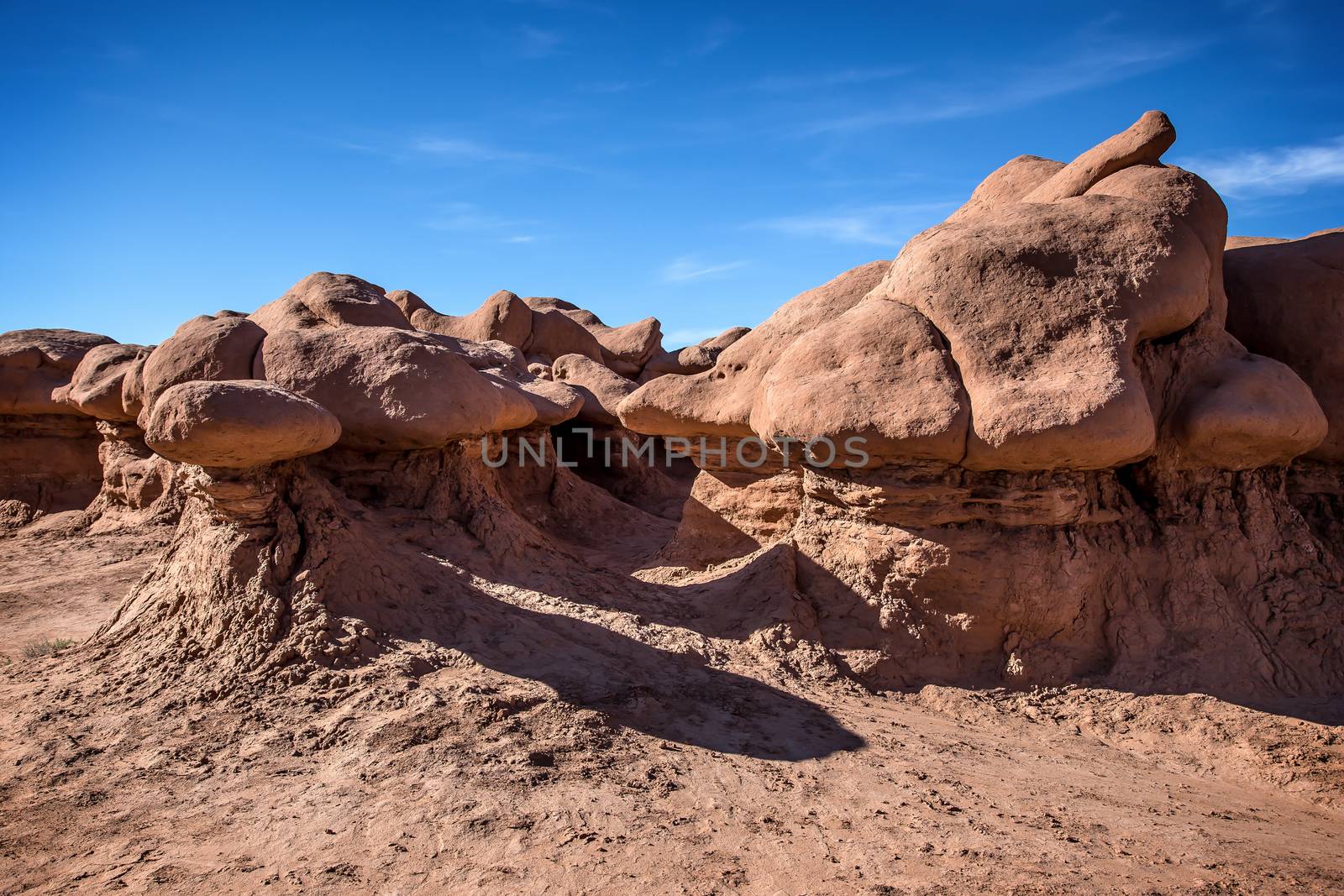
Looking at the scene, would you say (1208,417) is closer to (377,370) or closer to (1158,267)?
(1158,267)

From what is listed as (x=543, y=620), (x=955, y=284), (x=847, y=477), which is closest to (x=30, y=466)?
(x=543, y=620)

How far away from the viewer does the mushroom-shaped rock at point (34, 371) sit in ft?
29.3

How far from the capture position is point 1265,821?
345cm

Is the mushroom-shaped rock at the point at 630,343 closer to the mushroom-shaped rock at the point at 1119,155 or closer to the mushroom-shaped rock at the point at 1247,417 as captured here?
the mushroom-shaped rock at the point at 1119,155

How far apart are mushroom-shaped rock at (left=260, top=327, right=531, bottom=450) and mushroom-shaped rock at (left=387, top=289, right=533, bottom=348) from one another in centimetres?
776

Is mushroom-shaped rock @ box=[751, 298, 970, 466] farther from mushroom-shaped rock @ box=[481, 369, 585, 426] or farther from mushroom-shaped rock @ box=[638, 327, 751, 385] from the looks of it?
mushroom-shaped rock @ box=[638, 327, 751, 385]

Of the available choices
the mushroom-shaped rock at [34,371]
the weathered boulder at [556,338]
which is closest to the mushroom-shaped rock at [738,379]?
the mushroom-shaped rock at [34,371]

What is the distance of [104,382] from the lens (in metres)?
7.94

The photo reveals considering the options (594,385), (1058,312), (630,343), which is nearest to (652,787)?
(1058,312)

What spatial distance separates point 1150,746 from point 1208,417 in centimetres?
171

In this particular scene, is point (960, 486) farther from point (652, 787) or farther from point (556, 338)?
point (556, 338)

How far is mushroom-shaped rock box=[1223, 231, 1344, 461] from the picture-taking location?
16.7ft

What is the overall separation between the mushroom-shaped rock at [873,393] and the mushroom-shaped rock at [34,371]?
7.96m

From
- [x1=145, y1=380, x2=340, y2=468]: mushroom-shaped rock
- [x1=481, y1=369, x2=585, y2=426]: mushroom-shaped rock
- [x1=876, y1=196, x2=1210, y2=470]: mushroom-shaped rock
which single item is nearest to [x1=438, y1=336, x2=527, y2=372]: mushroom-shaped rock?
[x1=481, y1=369, x2=585, y2=426]: mushroom-shaped rock
